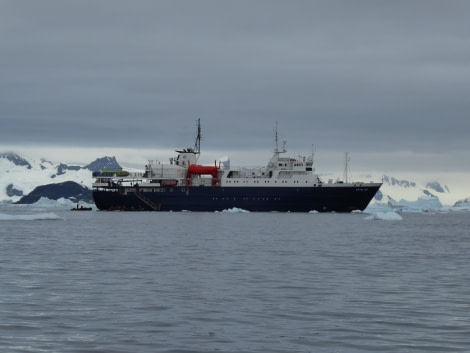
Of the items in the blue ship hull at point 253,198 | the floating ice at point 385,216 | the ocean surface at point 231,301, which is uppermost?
the blue ship hull at point 253,198

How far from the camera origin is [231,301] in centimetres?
2070

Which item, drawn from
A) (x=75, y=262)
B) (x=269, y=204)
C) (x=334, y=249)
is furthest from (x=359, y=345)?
(x=269, y=204)

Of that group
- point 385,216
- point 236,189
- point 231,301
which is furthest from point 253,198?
point 231,301

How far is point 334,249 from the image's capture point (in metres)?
41.1

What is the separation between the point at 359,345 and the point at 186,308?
5452mm

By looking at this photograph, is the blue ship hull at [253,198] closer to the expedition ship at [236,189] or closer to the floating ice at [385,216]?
the expedition ship at [236,189]

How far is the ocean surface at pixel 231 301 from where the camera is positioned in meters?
15.5

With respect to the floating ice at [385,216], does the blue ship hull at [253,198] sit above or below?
above

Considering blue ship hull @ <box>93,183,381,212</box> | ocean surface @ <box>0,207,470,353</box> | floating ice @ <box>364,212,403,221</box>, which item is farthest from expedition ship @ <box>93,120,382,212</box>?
ocean surface @ <box>0,207,470,353</box>

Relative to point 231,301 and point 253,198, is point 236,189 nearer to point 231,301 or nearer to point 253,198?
point 253,198

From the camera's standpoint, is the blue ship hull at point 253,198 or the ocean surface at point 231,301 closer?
the ocean surface at point 231,301

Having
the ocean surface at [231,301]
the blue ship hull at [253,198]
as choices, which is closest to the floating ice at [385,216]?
the blue ship hull at [253,198]

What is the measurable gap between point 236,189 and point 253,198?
296 cm

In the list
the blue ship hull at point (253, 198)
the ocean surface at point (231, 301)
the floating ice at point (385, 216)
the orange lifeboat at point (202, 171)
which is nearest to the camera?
the ocean surface at point (231, 301)
